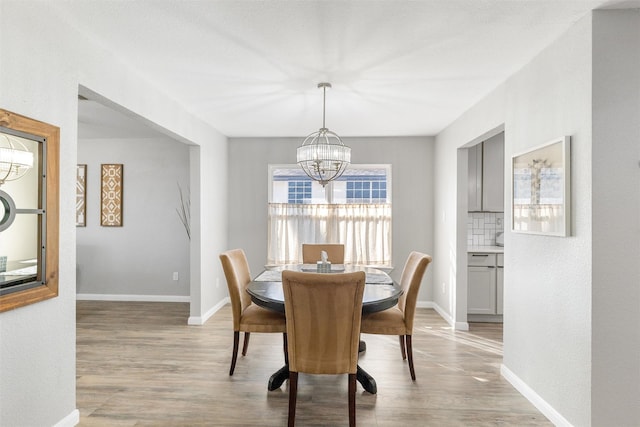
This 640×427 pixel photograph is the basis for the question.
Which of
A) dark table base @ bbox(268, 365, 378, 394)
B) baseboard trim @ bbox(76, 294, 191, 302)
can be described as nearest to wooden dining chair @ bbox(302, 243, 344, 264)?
dark table base @ bbox(268, 365, 378, 394)

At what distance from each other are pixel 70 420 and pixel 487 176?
4.64 meters

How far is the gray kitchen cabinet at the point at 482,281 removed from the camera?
4387 millimetres

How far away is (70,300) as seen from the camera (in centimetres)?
223

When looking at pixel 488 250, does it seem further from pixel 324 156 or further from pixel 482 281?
pixel 324 156

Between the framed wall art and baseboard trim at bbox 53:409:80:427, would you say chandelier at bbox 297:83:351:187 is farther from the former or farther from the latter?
baseboard trim at bbox 53:409:80:427

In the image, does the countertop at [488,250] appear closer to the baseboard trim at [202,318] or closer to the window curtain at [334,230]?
the window curtain at [334,230]

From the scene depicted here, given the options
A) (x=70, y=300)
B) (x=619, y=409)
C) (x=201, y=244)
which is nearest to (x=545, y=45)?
(x=619, y=409)

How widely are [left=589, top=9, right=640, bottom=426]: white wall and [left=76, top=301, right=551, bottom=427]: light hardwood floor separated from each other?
0.55 meters

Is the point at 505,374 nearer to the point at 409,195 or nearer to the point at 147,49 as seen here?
the point at 409,195

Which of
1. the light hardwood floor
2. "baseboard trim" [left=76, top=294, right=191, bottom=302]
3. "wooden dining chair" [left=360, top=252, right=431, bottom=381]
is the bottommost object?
the light hardwood floor

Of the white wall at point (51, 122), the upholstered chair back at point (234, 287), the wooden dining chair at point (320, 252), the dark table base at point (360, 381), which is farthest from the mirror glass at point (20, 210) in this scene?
the wooden dining chair at point (320, 252)

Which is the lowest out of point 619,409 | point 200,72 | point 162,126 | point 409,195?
point 619,409

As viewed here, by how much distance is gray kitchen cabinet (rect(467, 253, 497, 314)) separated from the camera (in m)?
4.39

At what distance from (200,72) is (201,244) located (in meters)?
2.20
